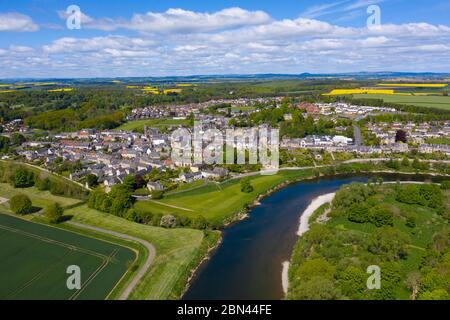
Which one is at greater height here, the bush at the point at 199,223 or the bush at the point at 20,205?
the bush at the point at 20,205

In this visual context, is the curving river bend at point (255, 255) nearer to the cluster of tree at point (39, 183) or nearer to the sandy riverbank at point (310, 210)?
the sandy riverbank at point (310, 210)

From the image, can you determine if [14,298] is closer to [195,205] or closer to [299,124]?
[195,205]

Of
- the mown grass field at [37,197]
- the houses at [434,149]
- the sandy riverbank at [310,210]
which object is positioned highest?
the houses at [434,149]

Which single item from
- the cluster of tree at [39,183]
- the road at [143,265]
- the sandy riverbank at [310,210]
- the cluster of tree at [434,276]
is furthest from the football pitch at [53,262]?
the cluster of tree at [434,276]

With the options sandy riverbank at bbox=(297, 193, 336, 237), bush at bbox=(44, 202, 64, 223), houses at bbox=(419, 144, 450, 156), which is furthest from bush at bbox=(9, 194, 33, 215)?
houses at bbox=(419, 144, 450, 156)

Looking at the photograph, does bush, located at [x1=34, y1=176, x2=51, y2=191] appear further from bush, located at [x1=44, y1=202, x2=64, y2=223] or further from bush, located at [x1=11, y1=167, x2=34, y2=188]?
bush, located at [x1=44, y1=202, x2=64, y2=223]

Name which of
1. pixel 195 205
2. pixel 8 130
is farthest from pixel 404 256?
pixel 8 130
